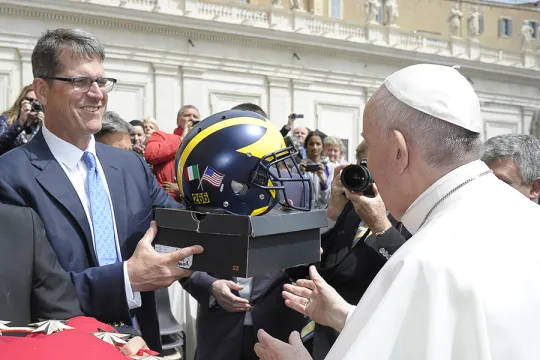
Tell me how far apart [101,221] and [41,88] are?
0.66 meters

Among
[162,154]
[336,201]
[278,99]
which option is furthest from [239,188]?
[278,99]

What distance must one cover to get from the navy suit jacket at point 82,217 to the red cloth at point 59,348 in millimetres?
819

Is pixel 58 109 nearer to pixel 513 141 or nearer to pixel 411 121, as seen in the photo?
pixel 411 121

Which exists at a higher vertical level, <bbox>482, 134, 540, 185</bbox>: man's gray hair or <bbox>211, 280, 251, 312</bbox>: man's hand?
<bbox>482, 134, 540, 185</bbox>: man's gray hair

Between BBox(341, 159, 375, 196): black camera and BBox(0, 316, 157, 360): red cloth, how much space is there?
1.99 m

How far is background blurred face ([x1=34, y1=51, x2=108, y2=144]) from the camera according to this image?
2.89 meters

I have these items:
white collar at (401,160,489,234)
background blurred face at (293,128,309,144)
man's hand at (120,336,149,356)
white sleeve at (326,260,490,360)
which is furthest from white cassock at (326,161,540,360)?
background blurred face at (293,128,309,144)

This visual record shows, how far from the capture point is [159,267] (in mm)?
2564

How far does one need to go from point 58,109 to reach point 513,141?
111 inches

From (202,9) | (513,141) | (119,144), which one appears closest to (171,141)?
(119,144)

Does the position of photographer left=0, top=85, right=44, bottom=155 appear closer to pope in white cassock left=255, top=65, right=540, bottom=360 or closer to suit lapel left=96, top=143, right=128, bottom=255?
suit lapel left=96, top=143, right=128, bottom=255

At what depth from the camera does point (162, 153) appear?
21.7ft

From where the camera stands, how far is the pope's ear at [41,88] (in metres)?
2.93

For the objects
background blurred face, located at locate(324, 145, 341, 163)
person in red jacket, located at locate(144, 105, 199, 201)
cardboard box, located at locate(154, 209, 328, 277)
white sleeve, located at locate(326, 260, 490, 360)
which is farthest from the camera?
background blurred face, located at locate(324, 145, 341, 163)
